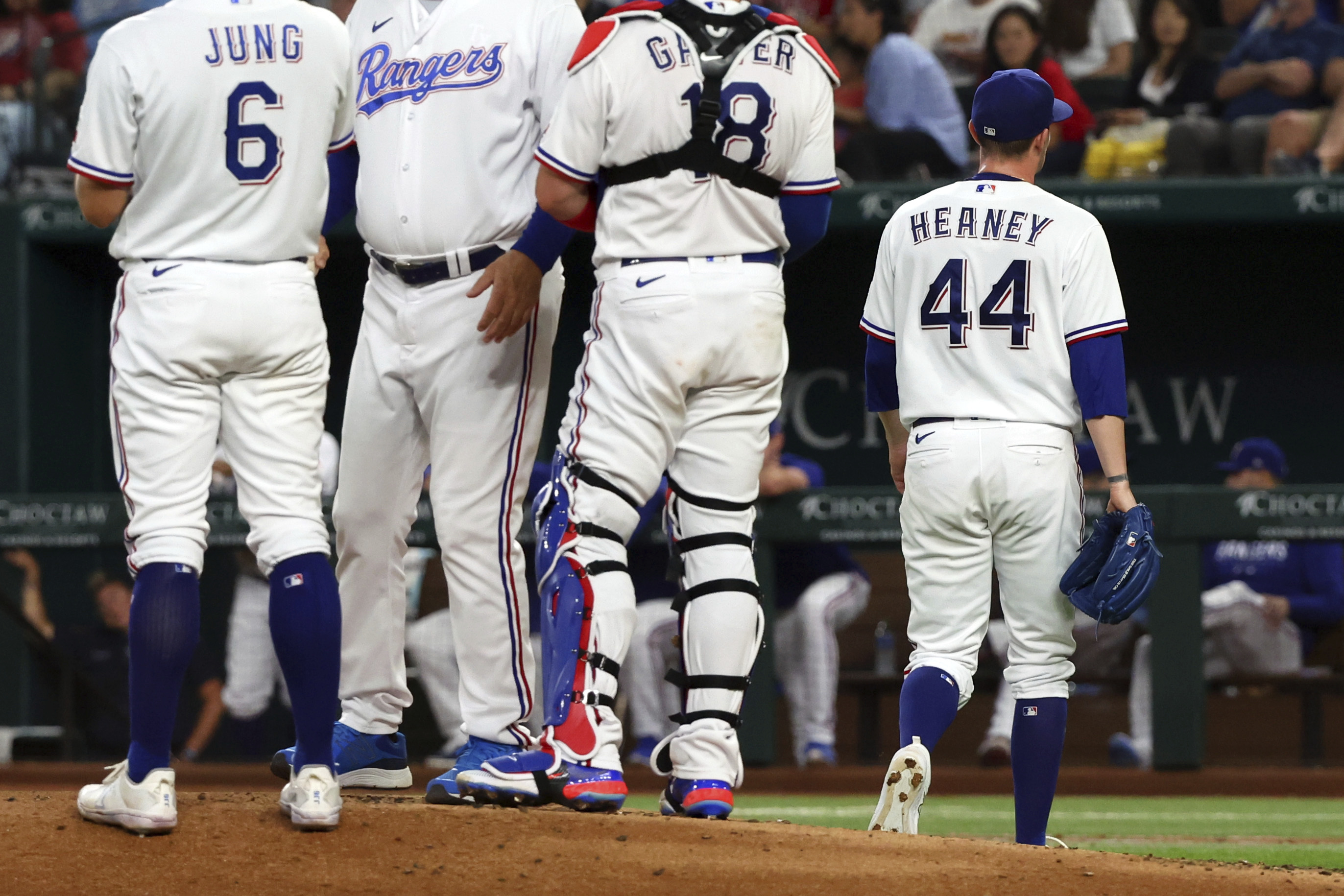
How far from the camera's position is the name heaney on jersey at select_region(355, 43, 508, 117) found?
377 cm

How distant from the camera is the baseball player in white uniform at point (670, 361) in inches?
139

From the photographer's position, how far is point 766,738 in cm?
750

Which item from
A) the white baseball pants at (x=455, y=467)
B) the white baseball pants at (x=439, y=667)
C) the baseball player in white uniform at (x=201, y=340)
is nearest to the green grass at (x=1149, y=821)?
the white baseball pants at (x=439, y=667)

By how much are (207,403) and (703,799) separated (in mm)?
1296

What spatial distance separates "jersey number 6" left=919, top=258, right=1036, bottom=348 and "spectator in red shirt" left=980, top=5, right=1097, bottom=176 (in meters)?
5.48

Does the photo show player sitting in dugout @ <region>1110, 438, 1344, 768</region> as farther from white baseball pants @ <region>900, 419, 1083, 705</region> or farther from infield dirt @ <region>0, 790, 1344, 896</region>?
infield dirt @ <region>0, 790, 1344, 896</region>

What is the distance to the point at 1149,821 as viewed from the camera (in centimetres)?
650

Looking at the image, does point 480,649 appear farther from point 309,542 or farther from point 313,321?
point 313,321

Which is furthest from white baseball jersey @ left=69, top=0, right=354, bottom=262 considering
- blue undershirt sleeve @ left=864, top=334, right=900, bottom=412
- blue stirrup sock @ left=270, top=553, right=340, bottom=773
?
blue undershirt sleeve @ left=864, top=334, right=900, bottom=412

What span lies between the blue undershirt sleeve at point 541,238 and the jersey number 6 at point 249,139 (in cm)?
53

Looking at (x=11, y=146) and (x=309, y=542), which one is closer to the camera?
(x=309, y=542)

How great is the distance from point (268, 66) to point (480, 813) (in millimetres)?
1561

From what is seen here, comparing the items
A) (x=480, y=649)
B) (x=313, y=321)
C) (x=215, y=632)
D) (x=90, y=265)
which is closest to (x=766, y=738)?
(x=215, y=632)

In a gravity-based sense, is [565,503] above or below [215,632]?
above
